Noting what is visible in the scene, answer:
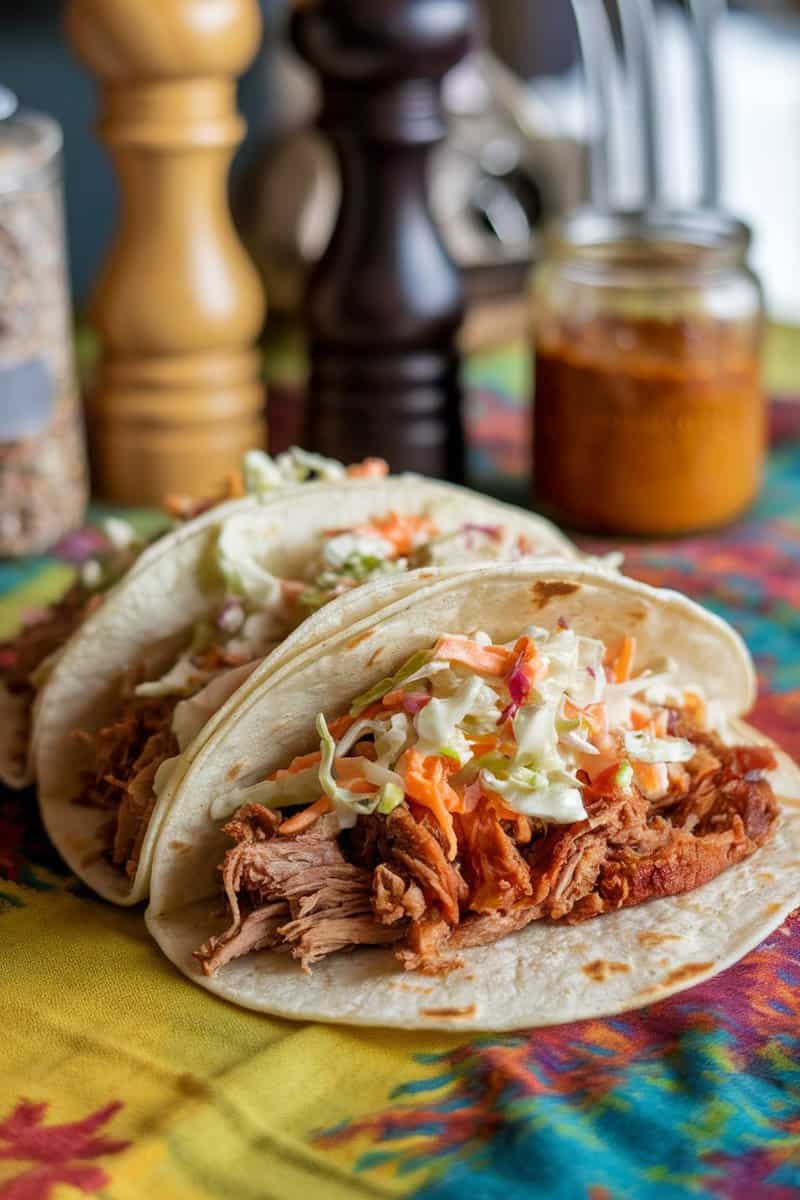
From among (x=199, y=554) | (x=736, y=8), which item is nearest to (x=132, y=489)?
(x=199, y=554)

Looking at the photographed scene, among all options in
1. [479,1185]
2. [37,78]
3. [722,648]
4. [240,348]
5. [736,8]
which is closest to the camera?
[479,1185]

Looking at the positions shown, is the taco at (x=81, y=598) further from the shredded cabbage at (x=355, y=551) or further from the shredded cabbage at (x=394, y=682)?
the shredded cabbage at (x=394, y=682)

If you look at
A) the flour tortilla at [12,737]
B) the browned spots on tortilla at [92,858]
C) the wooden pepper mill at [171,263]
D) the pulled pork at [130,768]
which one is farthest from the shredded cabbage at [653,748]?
the wooden pepper mill at [171,263]

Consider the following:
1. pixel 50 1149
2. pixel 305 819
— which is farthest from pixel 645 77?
pixel 50 1149

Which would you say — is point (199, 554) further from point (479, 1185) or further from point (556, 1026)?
point (479, 1185)

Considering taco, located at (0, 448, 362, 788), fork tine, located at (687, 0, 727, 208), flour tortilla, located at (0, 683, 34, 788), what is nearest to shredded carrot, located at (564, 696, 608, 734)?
taco, located at (0, 448, 362, 788)

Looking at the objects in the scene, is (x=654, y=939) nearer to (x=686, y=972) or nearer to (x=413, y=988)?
(x=686, y=972)
